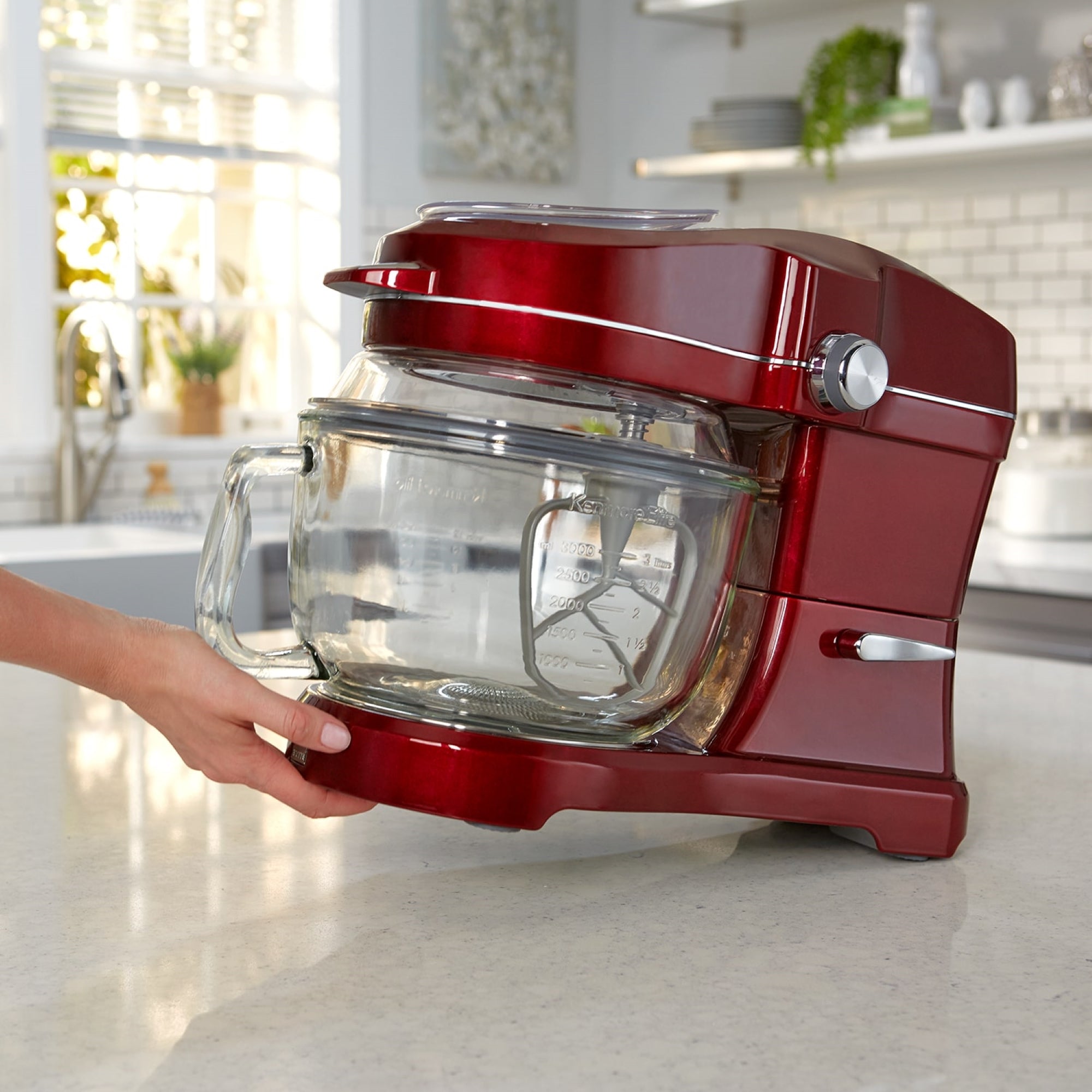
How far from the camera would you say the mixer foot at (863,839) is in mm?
842

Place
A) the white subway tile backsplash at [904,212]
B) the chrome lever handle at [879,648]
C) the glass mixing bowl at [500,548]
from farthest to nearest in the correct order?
Result: the white subway tile backsplash at [904,212], the chrome lever handle at [879,648], the glass mixing bowl at [500,548]

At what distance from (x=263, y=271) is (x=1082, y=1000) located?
3.68 m

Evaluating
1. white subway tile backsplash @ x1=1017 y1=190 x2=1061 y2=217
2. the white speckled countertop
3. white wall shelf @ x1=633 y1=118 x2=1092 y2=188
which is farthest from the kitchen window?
the white speckled countertop

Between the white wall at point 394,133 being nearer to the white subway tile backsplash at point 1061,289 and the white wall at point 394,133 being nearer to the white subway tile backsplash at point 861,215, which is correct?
the white subway tile backsplash at point 861,215

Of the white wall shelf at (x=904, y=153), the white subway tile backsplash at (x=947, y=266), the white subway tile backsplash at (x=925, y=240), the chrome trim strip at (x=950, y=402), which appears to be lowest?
the chrome trim strip at (x=950, y=402)

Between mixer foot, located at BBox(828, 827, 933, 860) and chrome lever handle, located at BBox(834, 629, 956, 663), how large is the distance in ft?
0.34

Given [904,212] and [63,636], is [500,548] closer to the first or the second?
[63,636]

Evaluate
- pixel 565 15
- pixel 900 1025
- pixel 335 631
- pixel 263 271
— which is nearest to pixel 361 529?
pixel 335 631

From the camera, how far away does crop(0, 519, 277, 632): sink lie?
2551mm

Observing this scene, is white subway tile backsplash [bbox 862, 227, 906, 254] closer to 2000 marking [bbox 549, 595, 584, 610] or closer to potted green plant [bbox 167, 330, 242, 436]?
potted green plant [bbox 167, 330, 242, 436]

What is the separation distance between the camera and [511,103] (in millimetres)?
4074

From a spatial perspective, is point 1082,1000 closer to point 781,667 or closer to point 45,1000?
point 781,667

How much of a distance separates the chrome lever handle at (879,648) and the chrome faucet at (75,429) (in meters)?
2.50

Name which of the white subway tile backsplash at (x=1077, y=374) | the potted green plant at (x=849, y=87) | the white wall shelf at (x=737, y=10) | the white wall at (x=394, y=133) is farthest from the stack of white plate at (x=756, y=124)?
the white subway tile backsplash at (x=1077, y=374)
